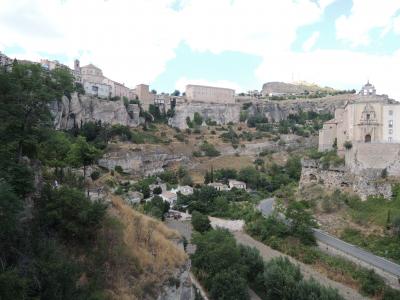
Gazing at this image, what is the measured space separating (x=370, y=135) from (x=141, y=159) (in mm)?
30334

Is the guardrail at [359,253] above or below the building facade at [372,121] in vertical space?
below

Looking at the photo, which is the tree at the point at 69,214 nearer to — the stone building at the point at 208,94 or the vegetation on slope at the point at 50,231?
the vegetation on slope at the point at 50,231

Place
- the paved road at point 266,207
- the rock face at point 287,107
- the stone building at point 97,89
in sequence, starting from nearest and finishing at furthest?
the paved road at point 266,207 → the stone building at point 97,89 → the rock face at point 287,107

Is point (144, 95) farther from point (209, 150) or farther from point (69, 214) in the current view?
point (69, 214)

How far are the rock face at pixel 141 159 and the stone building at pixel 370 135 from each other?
26.4m

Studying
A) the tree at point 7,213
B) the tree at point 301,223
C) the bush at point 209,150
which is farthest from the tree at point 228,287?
the bush at point 209,150

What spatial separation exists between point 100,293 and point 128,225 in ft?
11.3

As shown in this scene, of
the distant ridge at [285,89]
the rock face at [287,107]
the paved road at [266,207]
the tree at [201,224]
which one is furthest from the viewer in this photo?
the distant ridge at [285,89]

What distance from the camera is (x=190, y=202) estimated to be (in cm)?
3803

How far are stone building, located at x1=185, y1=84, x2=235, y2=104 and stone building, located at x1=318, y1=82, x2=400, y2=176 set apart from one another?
2073 inches

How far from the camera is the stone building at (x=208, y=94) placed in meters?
83.9

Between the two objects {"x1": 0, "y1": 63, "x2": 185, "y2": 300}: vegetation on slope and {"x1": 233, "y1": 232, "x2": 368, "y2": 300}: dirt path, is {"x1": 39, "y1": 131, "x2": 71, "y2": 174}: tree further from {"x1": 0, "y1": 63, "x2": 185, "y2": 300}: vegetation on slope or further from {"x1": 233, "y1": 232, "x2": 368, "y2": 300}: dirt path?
{"x1": 233, "y1": 232, "x2": 368, "y2": 300}: dirt path

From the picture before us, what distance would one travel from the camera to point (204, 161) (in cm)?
5772

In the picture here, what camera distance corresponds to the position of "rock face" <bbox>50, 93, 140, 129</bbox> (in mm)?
55344
